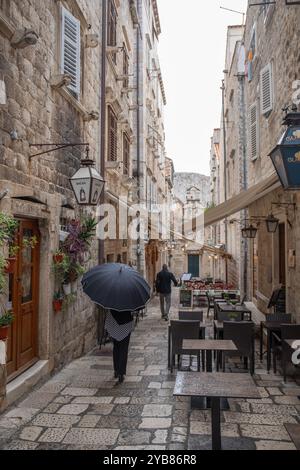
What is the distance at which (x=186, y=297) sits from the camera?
15.7 metres

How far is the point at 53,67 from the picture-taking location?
6336 mm

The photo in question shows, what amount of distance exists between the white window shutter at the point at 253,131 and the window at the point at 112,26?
14.8ft

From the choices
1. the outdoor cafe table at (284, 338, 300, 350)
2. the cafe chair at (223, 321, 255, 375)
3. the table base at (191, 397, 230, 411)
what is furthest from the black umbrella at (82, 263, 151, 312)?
the outdoor cafe table at (284, 338, 300, 350)

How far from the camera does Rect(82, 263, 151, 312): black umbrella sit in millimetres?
5836

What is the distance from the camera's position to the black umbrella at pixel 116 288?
5.84 meters

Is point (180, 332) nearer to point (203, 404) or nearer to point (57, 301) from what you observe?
point (203, 404)

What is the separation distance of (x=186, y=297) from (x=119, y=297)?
1012 cm

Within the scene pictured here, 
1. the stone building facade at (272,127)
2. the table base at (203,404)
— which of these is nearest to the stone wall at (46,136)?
the table base at (203,404)

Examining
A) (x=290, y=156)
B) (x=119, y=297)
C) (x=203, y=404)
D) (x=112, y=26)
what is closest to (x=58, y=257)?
(x=119, y=297)

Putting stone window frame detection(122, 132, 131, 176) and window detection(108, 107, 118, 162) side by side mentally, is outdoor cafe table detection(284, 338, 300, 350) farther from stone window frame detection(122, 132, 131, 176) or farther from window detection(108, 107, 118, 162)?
stone window frame detection(122, 132, 131, 176)

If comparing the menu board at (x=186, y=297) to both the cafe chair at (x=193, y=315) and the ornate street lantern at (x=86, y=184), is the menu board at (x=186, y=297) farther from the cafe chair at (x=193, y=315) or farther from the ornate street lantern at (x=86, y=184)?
the ornate street lantern at (x=86, y=184)

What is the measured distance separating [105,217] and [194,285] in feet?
28.3

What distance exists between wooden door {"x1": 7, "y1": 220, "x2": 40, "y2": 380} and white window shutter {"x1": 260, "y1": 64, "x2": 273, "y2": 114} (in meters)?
6.70
